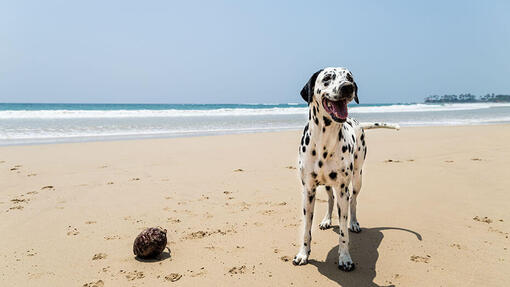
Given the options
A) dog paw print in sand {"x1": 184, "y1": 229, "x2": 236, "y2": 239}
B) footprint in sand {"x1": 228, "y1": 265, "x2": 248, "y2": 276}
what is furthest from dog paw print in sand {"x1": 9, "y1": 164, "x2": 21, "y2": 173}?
footprint in sand {"x1": 228, "y1": 265, "x2": 248, "y2": 276}

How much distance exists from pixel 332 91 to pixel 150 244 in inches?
88.1

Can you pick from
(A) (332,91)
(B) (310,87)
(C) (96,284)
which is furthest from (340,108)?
(C) (96,284)

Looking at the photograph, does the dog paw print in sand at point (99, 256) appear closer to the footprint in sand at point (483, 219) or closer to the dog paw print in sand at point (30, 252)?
the dog paw print in sand at point (30, 252)

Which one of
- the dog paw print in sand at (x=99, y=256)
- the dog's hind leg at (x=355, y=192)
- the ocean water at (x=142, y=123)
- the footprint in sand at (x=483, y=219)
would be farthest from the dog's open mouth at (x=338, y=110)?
the ocean water at (x=142, y=123)

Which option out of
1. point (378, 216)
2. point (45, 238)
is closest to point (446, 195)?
point (378, 216)

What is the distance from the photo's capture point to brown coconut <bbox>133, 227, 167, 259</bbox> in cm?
334

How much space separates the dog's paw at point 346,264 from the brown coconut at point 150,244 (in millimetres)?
1746

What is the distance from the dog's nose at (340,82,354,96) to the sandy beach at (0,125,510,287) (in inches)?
65.3

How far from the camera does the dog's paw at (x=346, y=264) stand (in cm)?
320

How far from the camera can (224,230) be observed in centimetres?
416

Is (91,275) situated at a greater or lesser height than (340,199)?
lesser

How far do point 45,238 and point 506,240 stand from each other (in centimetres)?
516

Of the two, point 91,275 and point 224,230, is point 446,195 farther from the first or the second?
point 91,275

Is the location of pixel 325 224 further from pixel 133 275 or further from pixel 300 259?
pixel 133 275
